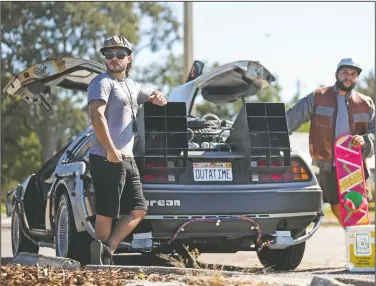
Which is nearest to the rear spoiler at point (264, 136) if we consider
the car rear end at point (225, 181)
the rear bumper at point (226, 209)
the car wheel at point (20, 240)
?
the car rear end at point (225, 181)

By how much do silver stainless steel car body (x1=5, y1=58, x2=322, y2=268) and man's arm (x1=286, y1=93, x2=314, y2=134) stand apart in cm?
57

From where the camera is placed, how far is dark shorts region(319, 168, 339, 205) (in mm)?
10234

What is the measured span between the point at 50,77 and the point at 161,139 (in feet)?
5.53

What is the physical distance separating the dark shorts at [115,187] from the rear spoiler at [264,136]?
1.17m

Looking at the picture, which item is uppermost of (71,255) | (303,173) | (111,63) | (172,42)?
(172,42)

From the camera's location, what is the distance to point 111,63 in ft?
28.1

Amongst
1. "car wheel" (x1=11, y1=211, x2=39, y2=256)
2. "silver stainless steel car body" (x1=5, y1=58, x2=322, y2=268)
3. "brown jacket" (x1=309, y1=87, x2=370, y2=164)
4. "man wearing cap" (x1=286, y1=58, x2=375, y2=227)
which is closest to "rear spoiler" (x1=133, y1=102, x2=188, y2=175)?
"silver stainless steel car body" (x1=5, y1=58, x2=322, y2=268)

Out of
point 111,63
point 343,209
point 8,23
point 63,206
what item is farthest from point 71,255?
point 8,23

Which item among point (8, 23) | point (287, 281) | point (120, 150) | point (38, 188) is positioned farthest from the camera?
point (8, 23)

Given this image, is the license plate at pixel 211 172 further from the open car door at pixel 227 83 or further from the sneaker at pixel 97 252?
the sneaker at pixel 97 252

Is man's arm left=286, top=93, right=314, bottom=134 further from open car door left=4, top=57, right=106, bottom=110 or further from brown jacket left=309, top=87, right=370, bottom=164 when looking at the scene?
open car door left=4, top=57, right=106, bottom=110

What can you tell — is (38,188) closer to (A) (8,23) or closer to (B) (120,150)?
(B) (120,150)

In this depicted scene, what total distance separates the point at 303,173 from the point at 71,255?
7.59 feet

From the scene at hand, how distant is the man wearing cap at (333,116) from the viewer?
10.1 meters
